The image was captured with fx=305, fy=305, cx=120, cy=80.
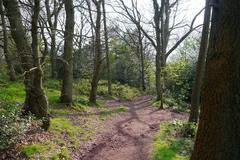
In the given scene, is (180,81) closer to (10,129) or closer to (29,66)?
(29,66)

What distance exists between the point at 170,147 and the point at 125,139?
2.16m

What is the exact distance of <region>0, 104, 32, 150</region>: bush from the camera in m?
7.85

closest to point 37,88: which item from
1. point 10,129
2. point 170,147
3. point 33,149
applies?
point 10,129

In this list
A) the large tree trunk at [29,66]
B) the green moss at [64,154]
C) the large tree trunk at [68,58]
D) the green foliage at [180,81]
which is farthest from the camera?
the green foliage at [180,81]

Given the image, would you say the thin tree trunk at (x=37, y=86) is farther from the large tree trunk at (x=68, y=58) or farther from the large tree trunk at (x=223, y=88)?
the large tree trunk at (x=223, y=88)

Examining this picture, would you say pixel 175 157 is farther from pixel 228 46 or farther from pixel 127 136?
pixel 228 46

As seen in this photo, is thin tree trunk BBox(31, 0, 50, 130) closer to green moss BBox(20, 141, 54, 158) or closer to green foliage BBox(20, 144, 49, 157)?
green moss BBox(20, 141, 54, 158)

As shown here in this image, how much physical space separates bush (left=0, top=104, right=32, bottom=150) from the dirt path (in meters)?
2.15

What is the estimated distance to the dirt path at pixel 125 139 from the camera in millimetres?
10117

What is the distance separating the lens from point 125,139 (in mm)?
12438

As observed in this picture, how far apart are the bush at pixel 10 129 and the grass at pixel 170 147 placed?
432cm

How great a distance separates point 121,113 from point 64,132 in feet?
28.1

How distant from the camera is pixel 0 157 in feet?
24.7

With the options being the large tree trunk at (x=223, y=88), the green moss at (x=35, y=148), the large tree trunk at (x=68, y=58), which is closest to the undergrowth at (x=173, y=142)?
the green moss at (x=35, y=148)
